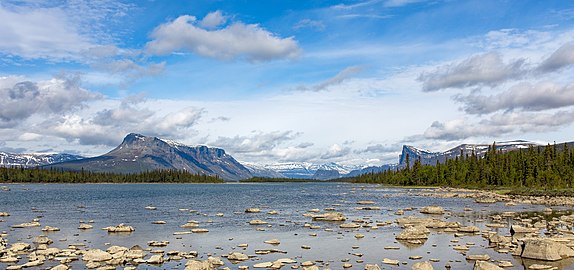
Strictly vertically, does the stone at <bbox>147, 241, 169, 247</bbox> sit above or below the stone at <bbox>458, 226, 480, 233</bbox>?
above

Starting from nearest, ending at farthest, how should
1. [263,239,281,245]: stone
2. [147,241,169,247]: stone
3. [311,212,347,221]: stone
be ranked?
[147,241,169,247]: stone
[263,239,281,245]: stone
[311,212,347,221]: stone

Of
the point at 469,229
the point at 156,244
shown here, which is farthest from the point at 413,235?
the point at 156,244

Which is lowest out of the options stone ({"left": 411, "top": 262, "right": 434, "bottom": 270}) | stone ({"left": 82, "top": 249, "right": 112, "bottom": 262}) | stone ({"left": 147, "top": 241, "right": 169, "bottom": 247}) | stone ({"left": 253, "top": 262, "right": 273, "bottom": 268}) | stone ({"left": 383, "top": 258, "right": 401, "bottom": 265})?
stone ({"left": 383, "top": 258, "right": 401, "bottom": 265})

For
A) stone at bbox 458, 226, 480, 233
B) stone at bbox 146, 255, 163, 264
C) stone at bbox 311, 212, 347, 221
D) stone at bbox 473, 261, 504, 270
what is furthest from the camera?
stone at bbox 311, 212, 347, 221

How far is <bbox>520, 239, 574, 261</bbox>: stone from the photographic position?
1623 inches

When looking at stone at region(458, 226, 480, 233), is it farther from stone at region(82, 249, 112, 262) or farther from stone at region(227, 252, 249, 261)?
stone at region(82, 249, 112, 262)

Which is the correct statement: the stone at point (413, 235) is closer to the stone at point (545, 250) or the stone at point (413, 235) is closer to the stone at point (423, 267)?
the stone at point (545, 250)

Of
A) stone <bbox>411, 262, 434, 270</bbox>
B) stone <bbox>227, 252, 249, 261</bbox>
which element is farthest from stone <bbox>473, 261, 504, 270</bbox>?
stone <bbox>227, 252, 249, 261</bbox>

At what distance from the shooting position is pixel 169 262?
41.6 metres

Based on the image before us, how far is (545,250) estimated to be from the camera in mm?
41406

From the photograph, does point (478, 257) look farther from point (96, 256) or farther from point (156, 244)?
point (96, 256)

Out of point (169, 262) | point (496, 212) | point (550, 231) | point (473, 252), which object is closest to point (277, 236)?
point (169, 262)

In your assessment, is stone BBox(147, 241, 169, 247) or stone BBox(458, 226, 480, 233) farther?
stone BBox(458, 226, 480, 233)

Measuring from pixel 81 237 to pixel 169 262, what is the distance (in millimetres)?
19819
